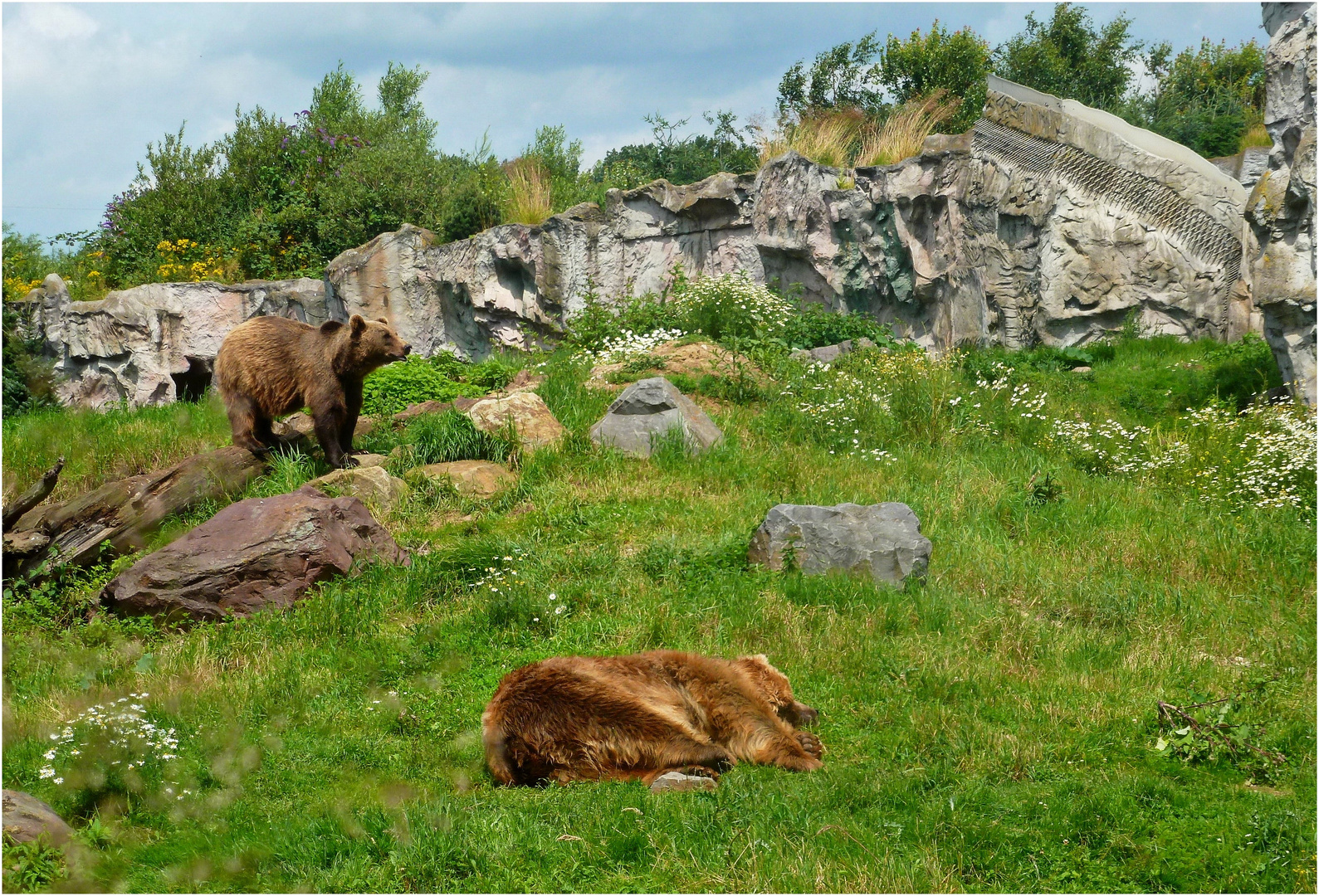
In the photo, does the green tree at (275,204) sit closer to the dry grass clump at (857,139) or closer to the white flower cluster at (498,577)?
the dry grass clump at (857,139)

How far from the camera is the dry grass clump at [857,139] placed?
1928 cm

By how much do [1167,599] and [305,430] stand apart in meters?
9.74

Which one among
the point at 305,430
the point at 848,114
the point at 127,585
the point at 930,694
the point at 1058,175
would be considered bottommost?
the point at 930,694

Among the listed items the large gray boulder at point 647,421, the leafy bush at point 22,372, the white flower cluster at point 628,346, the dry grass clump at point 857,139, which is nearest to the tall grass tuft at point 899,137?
the dry grass clump at point 857,139

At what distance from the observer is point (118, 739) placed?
5324 millimetres

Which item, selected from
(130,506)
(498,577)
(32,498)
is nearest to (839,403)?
(498,577)

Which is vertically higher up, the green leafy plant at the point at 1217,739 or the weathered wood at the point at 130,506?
the weathered wood at the point at 130,506

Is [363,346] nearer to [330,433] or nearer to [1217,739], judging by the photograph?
[330,433]

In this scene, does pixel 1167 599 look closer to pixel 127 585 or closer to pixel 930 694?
pixel 930 694

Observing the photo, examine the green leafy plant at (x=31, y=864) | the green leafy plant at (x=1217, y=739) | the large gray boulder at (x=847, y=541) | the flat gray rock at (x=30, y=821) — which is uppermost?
the large gray boulder at (x=847, y=541)

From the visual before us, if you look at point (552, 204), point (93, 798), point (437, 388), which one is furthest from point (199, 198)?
point (93, 798)

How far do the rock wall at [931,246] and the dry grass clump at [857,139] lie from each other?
66cm

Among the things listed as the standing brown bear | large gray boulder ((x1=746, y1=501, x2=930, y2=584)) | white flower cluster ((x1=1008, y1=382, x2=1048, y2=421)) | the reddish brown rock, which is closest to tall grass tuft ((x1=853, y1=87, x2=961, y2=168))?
white flower cluster ((x1=1008, y1=382, x2=1048, y2=421))

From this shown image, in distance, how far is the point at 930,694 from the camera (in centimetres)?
622
